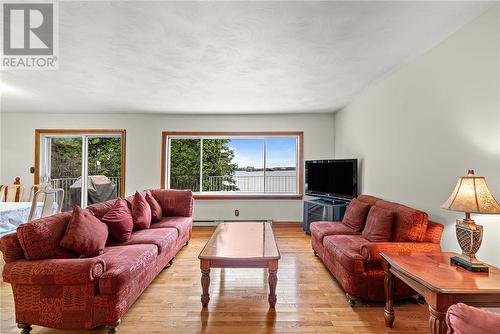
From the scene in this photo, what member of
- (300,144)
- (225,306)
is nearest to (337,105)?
(300,144)

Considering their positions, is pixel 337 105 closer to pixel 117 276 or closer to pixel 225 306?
pixel 225 306

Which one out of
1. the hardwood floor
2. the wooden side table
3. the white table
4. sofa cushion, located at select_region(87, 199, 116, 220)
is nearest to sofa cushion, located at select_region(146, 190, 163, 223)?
sofa cushion, located at select_region(87, 199, 116, 220)

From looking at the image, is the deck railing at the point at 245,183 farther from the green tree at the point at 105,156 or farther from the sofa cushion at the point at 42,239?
the sofa cushion at the point at 42,239

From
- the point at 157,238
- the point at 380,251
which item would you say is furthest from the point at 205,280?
the point at 380,251

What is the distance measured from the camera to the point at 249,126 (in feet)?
17.6

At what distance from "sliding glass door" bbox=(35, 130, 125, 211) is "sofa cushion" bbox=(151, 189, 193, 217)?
1.81m

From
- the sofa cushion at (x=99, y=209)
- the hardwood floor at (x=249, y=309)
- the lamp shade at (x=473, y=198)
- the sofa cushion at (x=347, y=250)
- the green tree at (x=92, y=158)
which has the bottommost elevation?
the hardwood floor at (x=249, y=309)

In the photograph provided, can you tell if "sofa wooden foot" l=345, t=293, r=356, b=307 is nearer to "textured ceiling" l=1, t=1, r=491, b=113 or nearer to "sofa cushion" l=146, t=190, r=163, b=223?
"textured ceiling" l=1, t=1, r=491, b=113

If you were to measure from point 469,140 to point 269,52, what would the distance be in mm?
1935

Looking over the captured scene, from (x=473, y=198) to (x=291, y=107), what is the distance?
137 inches

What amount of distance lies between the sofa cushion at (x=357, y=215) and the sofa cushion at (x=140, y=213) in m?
2.76

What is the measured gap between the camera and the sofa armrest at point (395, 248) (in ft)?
7.34

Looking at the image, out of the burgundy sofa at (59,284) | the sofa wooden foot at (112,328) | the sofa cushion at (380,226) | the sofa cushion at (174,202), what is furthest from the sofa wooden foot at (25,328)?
the sofa cushion at (380,226)

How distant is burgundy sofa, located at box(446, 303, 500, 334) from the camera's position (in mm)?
839
